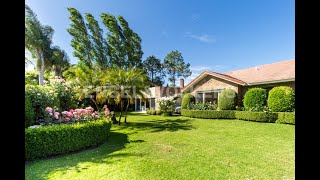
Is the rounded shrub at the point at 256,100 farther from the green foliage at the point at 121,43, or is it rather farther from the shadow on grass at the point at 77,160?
the green foliage at the point at 121,43

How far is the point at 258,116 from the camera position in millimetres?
14414

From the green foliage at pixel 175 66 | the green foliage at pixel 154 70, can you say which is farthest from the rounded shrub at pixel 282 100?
the green foliage at pixel 175 66

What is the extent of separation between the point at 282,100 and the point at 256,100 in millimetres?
2004

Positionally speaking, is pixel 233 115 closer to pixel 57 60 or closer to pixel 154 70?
pixel 57 60

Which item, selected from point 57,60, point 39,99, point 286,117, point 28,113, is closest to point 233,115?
point 286,117

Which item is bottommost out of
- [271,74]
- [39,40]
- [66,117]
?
[66,117]

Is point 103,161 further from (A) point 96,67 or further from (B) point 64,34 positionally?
(B) point 64,34

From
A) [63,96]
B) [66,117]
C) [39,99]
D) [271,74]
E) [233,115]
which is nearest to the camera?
[66,117]

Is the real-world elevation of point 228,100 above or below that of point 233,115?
above

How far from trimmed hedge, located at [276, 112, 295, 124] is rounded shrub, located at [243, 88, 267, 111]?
1774 millimetres

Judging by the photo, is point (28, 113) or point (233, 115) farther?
point (233, 115)

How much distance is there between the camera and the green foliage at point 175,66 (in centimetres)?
4738

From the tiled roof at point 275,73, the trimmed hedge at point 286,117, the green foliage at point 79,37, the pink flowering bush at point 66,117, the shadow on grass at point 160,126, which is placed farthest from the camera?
the green foliage at point 79,37
